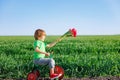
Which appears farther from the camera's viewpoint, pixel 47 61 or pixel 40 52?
pixel 47 61

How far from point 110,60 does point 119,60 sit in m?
0.47

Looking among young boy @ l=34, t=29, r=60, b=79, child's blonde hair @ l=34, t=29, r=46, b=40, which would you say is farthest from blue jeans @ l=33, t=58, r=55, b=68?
child's blonde hair @ l=34, t=29, r=46, b=40

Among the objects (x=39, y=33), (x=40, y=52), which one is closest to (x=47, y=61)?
(x=40, y=52)

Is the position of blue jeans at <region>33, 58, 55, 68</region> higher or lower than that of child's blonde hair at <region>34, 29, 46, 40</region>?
lower

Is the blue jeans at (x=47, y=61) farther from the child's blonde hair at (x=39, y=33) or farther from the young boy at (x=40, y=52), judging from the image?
the child's blonde hair at (x=39, y=33)

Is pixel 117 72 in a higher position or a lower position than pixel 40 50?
lower

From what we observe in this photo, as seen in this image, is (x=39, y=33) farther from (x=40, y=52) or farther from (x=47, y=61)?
(x=47, y=61)

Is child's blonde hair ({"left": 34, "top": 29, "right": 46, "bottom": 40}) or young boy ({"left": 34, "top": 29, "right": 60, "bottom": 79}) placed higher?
child's blonde hair ({"left": 34, "top": 29, "right": 46, "bottom": 40})

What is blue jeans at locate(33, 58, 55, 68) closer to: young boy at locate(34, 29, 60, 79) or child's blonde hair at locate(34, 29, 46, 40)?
young boy at locate(34, 29, 60, 79)

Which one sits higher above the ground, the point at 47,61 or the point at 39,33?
the point at 39,33

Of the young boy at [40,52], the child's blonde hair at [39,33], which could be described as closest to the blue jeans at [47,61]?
the young boy at [40,52]

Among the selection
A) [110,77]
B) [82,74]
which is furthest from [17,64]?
[110,77]

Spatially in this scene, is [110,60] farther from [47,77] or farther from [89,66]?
[47,77]

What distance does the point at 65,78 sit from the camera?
35.3 feet
